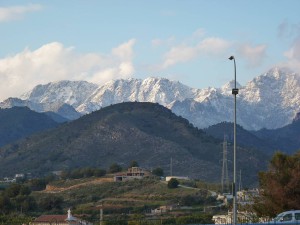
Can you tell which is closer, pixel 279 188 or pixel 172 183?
pixel 279 188

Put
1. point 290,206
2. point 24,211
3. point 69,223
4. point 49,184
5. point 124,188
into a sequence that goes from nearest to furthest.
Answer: point 290,206 → point 69,223 → point 24,211 → point 124,188 → point 49,184

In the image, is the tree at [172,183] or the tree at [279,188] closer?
the tree at [279,188]

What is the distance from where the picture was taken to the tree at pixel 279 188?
62.5 m

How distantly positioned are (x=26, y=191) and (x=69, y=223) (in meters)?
68.8

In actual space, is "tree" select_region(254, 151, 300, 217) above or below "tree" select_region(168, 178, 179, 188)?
below

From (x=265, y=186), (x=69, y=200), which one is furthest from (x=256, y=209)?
(x=69, y=200)

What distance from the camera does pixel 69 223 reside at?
6988 cm

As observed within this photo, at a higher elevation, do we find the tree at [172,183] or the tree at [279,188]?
the tree at [172,183]

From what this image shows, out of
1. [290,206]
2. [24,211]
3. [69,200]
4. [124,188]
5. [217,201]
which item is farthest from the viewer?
[124,188]

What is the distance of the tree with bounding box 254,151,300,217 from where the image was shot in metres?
62.5

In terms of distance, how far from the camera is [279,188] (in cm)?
6281

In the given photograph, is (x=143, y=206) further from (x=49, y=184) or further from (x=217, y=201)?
(x=49, y=184)

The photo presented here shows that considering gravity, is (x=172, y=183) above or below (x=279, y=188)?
above

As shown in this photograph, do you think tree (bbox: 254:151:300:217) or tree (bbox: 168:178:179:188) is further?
tree (bbox: 168:178:179:188)
